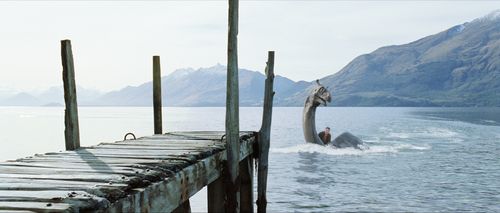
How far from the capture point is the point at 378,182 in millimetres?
28625

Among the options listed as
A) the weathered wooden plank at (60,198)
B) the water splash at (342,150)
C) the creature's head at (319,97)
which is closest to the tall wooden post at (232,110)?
the weathered wooden plank at (60,198)

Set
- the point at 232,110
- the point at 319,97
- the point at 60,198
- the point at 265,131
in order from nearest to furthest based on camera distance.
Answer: the point at 60,198 < the point at 232,110 < the point at 265,131 < the point at 319,97

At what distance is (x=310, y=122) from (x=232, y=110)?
3044cm

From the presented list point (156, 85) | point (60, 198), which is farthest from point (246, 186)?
point (60, 198)

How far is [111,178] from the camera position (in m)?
5.08

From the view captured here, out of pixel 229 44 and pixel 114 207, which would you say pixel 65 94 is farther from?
pixel 114 207

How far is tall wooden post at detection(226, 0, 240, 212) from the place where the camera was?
8.33 m

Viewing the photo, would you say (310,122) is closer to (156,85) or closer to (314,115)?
(314,115)

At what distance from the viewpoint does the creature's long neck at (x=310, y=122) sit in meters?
37.2

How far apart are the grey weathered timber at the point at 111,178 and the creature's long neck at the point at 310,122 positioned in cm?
2906

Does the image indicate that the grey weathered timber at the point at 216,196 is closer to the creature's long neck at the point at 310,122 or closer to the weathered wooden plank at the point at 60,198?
the weathered wooden plank at the point at 60,198

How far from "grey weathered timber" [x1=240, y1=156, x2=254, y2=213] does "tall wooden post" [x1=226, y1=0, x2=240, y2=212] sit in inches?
104

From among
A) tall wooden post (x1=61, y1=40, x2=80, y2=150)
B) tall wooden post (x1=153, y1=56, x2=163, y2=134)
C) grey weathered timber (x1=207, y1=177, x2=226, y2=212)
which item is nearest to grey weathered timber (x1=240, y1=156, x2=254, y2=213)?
grey weathered timber (x1=207, y1=177, x2=226, y2=212)

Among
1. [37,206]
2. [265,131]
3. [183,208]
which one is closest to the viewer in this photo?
Answer: [37,206]
